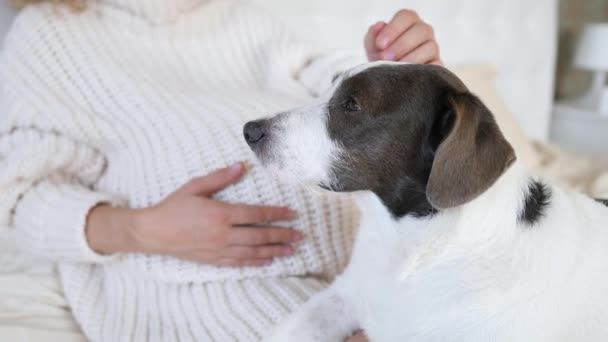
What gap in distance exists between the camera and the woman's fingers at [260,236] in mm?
1029

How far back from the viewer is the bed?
3.72 feet

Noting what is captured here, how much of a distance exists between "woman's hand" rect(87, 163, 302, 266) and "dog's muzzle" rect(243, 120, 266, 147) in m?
0.20

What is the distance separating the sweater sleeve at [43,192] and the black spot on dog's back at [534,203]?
785mm

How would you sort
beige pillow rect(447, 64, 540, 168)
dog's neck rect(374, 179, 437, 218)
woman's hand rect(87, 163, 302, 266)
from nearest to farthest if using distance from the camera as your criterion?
dog's neck rect(374, 179, 437, 218) → woman's hand rect(87, 163, 302, 266) → beige pillow rect(447, 64, 540, 168)

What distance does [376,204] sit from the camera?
2.91 feet

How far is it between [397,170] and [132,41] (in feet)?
2.61

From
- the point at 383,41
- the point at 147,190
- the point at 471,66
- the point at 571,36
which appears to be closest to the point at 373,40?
the point at 383,41

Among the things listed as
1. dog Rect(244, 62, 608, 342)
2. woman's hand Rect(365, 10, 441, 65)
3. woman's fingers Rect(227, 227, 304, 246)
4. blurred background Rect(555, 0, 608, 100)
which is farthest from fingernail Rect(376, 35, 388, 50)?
blurred background Rect(555, 0, 608, 100)

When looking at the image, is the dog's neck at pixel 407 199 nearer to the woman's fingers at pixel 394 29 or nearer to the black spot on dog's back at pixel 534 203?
the black spot on dog's back at pixel 534 203

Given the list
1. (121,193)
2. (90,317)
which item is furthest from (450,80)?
(90,317)

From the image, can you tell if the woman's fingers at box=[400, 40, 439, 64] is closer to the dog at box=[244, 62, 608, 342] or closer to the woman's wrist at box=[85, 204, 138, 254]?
the dog at box=[244, 62, 608, 342]

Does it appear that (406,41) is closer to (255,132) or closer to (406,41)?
(406,41)

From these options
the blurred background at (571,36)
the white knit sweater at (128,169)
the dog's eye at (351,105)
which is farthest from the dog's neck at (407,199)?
the blurred background at (571,36)

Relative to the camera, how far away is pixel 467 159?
28.7 inches
